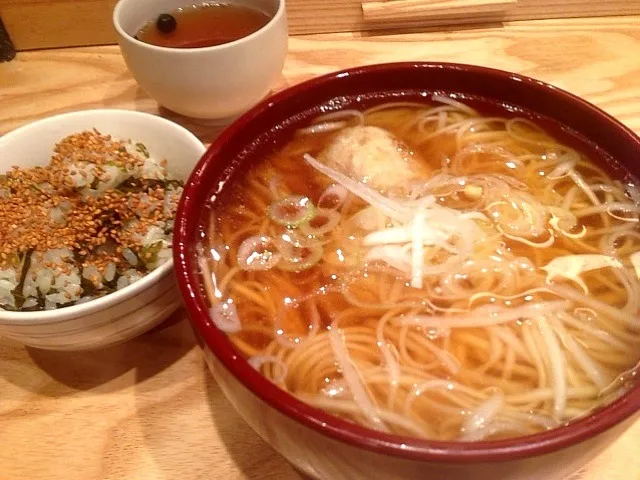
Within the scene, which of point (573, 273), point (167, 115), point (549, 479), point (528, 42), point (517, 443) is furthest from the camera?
point (528, 42)

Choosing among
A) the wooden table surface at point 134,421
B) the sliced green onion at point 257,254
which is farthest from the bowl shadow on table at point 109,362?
the sliced green onion at point 257,254

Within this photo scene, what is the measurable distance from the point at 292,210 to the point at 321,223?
60 mm

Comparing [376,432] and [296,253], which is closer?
[376,432]

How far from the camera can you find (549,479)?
77 cm

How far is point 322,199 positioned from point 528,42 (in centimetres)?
107

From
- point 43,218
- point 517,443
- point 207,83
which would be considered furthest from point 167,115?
point 517,443

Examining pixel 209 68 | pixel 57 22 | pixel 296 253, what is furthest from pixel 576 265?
pixel 57 22

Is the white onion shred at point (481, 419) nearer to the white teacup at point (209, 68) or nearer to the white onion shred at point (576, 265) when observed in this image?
the white onion shred at point (576, 265)

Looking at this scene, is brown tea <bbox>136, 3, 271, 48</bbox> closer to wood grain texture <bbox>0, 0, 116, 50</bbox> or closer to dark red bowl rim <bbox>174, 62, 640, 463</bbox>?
wood grain texture <bbox>0, 0, 116, 50</bbox>

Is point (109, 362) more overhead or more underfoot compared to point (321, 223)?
more underfoot

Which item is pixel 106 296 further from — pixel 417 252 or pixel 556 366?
pixel 556 366

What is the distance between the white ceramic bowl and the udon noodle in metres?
0.13

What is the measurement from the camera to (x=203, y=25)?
5.40 ft

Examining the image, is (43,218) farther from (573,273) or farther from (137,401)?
(573,273)
